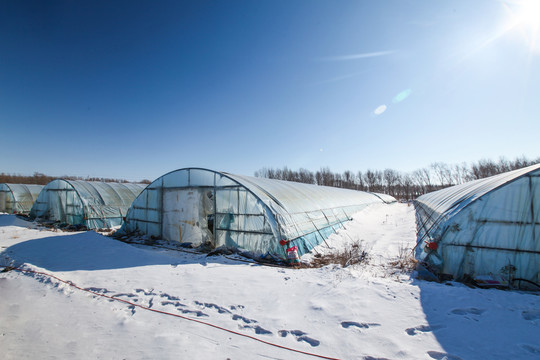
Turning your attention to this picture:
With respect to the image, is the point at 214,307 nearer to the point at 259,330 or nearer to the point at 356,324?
the point at 259,330

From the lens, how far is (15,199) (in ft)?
83.3

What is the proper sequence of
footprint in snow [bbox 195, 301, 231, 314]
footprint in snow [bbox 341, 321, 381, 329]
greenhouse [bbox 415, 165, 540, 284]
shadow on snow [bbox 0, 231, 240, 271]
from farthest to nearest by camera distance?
shadow on snow [bbox 0, 231, 240, 271], greenhouse [bbox 415, 165, 540, 284], footprint in snow [bbox 195, 301, 231, 314], footprint in snow [bbox 341, 321, 381, 329]

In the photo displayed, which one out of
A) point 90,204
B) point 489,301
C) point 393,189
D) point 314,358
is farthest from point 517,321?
point 393,189

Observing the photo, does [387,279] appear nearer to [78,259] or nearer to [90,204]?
[78,259]

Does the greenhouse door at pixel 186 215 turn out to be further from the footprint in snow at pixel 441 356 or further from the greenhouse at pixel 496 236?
the greenhouse at pixel 496 236

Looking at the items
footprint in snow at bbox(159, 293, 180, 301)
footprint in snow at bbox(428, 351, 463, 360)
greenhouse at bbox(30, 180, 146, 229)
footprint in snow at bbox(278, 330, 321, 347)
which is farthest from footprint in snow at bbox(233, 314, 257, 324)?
greenhouse at bbox(30, 180, 146, 229)

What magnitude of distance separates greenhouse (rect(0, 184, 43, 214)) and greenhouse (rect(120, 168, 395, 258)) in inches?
921

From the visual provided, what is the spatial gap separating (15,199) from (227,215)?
3157cm

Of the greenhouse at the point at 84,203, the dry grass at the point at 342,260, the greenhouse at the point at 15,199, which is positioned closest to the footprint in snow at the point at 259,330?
the dry grass at the point at 342,260

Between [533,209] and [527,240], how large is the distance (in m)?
0.88

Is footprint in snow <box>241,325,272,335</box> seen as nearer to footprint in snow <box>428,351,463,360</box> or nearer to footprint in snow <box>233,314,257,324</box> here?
footprint in snow <box>233,314,257,324</box>

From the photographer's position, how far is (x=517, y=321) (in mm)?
4180

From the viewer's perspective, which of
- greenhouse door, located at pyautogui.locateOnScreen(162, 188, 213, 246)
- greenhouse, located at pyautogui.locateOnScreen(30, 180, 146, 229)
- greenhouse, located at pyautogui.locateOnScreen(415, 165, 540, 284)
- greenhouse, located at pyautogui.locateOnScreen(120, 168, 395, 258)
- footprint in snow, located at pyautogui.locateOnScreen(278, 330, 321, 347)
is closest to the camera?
footprint in snow, located at pyautogui.locateOnScreen(278, 330, 321, 347)

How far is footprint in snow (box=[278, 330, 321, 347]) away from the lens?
3.69 metres
